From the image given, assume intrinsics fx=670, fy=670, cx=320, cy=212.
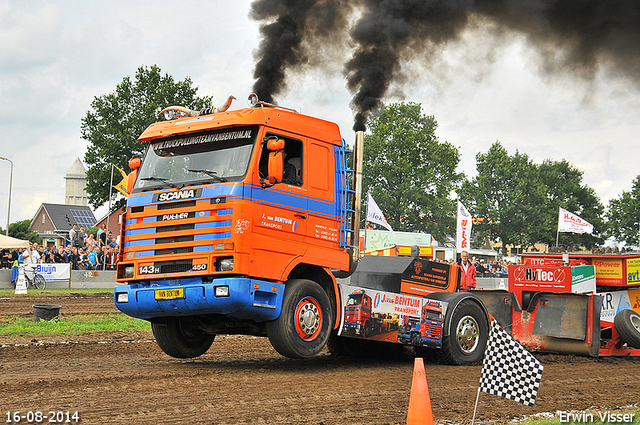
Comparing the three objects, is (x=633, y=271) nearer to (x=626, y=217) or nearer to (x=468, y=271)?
(x=468, y=271)

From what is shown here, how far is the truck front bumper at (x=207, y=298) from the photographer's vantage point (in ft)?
26.9

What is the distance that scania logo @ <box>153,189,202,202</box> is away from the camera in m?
8.52

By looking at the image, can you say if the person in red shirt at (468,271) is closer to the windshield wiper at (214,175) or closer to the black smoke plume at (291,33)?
the black smoke plume at (291,33)

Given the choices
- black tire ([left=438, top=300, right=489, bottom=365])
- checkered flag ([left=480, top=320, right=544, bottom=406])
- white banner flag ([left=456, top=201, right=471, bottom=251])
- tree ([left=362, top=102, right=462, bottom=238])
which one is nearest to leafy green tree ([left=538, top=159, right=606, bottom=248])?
tree ([left=362, top=102, right=462, bottom=238])

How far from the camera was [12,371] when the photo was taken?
8.45 metres

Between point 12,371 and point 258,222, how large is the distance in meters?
3.63

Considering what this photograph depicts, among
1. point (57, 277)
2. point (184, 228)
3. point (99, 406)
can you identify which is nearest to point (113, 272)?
point (57, 277)

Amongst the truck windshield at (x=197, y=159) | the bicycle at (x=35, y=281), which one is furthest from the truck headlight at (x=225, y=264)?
the bicycle at (x=35, y=281)

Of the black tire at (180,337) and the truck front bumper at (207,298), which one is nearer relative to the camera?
the truck front bumper at (207,298)

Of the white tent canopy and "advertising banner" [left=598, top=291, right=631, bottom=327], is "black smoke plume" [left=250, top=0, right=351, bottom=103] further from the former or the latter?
the white tent canopy

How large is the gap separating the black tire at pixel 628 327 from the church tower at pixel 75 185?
120 metres

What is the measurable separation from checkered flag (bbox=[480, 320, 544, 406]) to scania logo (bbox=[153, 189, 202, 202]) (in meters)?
4.27

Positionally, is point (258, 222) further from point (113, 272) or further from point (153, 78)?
point (153, 78)

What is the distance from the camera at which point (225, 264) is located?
8.23 m
